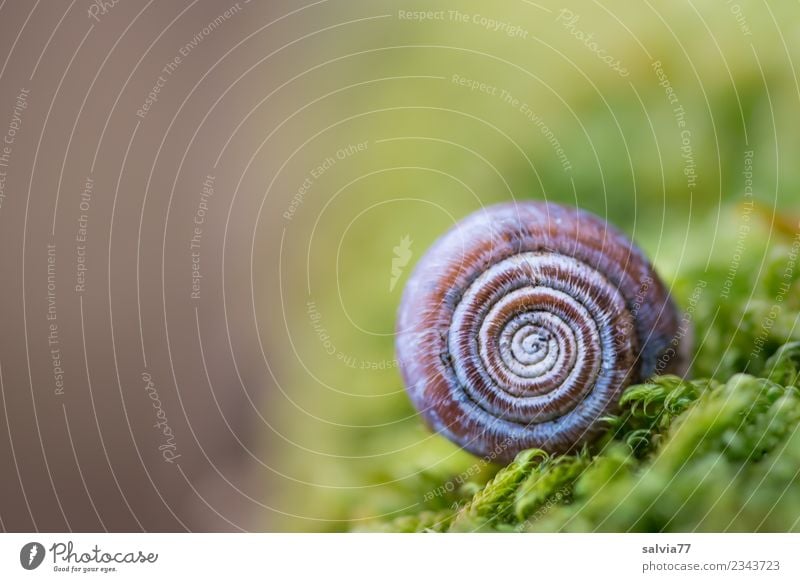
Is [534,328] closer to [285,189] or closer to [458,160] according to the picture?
[458,160]

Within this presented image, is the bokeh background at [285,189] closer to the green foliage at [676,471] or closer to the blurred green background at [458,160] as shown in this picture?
the blurred green background at [458,160]

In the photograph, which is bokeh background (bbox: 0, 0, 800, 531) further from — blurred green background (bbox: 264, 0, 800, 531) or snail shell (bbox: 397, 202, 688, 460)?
snail shell (bbox: 397, 202, 688, 460)

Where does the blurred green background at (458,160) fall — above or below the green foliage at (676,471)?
above

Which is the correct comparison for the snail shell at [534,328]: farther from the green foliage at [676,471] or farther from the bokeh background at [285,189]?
the bokeh background at [285,189]

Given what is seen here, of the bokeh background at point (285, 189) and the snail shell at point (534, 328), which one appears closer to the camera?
the snail shell at point (534, 328)

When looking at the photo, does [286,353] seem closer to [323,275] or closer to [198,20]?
[323,275]

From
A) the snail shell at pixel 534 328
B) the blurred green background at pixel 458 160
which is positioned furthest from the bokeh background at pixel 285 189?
the snail shell at pixel 534 328

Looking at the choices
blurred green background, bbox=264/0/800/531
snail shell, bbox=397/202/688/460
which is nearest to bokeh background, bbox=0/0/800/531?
blurred green background, bbox=264/0/800/531

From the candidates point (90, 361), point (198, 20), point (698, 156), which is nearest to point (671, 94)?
point (698, 156)
